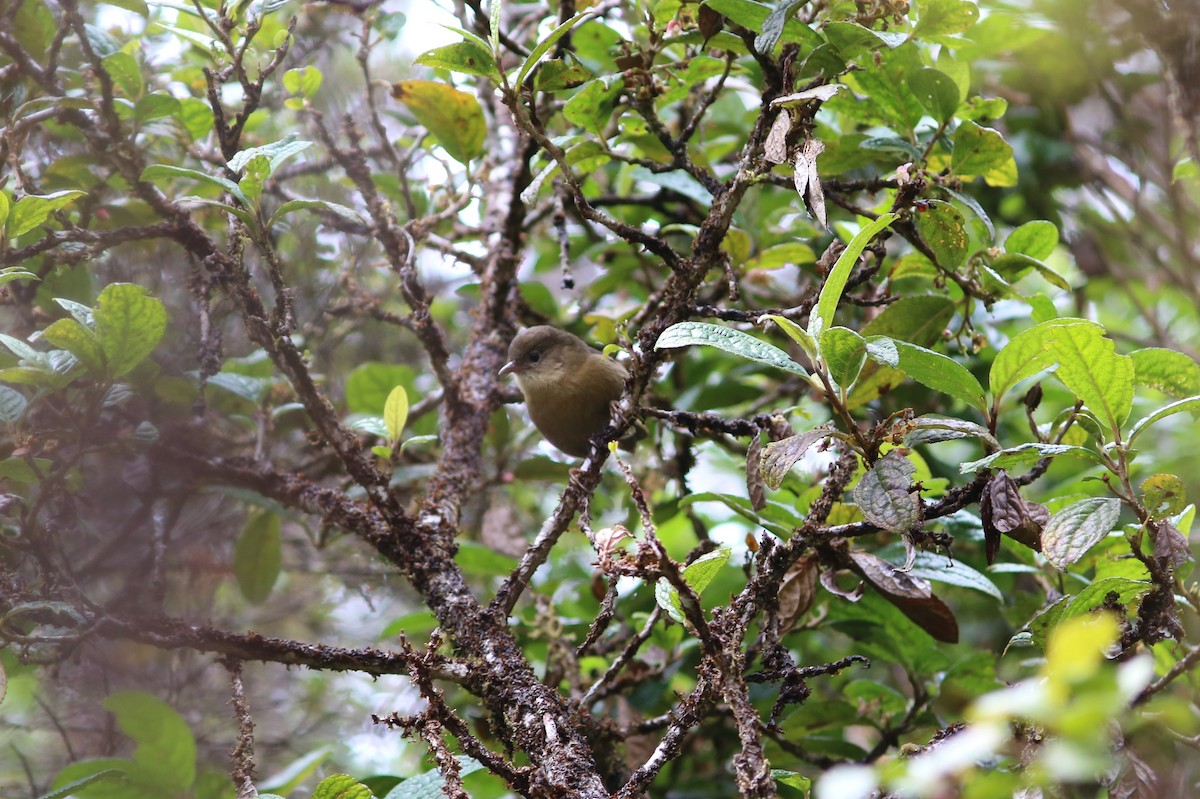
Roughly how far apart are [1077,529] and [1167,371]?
1.60 feet

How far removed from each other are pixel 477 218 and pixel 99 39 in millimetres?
1411

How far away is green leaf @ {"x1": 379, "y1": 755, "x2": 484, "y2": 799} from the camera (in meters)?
1.92

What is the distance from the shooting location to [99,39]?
2.76 m

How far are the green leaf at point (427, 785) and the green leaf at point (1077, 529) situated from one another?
1216 millimetres

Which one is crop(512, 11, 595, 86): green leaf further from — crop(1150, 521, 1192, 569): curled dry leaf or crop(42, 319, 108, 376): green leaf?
crop(1150, 521, 1192, 569): curled dry leaf

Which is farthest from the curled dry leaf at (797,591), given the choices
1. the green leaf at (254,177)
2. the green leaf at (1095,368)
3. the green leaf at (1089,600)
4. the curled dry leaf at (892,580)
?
the green leaf at (254,177)

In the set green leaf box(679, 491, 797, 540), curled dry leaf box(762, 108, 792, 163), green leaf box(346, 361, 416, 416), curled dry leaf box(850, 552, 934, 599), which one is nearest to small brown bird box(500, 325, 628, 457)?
green leaf box(346, 361, 416, 416)

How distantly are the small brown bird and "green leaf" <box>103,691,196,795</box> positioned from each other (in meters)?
1.63

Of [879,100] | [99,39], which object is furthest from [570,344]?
[99,39]

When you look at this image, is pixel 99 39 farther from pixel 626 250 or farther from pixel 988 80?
pixel 988 80

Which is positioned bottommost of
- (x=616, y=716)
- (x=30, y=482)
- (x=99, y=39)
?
(x=616, y=716)

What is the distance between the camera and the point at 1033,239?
2408mm

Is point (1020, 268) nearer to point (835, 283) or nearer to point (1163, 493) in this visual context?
point (1163, 493)

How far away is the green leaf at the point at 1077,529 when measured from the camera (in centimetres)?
168
